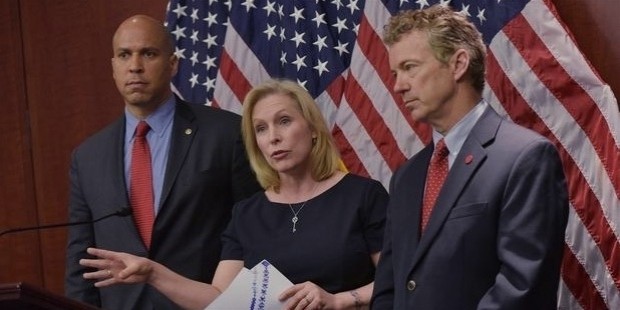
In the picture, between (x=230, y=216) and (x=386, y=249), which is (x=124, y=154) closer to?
(x=230, y=216)

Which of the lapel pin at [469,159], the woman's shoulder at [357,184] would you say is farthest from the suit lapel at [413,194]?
the woman's shoulder at [357,184]

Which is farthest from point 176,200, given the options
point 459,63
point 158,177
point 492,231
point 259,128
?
point 492,231

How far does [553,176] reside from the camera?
2.66m

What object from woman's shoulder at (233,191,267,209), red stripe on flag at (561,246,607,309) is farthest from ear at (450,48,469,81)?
red stripe on flag at (561,246,607,309)

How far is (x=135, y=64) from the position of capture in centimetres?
386

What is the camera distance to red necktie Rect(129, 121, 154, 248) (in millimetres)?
3771

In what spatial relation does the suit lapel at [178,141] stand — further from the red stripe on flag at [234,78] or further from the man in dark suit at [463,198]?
the man in dark suit at [463,198]

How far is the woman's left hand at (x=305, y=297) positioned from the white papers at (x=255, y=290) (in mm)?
28

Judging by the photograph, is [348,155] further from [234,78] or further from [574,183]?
[574,183]

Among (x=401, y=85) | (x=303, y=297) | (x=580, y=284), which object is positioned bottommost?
(x=580, y=284)

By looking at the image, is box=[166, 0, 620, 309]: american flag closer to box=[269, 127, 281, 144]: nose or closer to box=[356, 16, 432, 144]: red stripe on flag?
box=[356, 16, 432, 144]: red stripe on flag

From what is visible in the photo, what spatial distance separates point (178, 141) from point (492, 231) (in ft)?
4.68

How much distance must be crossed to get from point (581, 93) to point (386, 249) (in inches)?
45.3

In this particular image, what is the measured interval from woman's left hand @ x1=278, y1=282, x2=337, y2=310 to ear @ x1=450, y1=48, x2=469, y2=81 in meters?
0.71
